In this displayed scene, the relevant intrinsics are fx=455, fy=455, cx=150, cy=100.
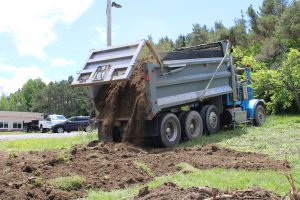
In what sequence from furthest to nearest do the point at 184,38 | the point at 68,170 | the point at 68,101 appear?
the point at 68,101, the point at 184,38, the point at 68,170

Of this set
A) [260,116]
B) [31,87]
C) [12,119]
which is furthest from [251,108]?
[31,87]

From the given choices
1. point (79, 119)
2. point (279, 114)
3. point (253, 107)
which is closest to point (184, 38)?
point (79, 119)

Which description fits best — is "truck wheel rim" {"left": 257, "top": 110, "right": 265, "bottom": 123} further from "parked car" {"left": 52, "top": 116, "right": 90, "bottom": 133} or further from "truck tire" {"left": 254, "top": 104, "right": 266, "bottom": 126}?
"parked car" {"left": 52, "top": 116, "right": 90, "bottom": 133}

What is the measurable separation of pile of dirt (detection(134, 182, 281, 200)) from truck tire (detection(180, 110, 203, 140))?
27.6 feet

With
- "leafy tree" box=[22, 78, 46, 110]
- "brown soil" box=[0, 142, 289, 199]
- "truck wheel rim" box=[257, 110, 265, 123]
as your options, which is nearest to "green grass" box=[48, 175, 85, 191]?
"brown soil" box=[0, 142, 289, 199]

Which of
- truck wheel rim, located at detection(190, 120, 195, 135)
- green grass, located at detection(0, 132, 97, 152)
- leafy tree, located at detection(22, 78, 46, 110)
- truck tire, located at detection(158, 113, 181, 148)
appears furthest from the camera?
leafy tree, located at detection(22, 78, 46, 110)

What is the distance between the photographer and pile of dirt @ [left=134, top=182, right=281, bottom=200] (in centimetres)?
434

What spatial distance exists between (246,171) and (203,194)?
340 cm

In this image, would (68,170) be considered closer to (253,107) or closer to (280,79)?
(253,107)

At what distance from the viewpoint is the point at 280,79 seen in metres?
23.5

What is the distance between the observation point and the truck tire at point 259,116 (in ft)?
57.6

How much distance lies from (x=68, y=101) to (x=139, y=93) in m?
93.3

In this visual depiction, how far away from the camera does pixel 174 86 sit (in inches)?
535

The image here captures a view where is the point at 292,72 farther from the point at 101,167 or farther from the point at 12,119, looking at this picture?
the point at 12,119
